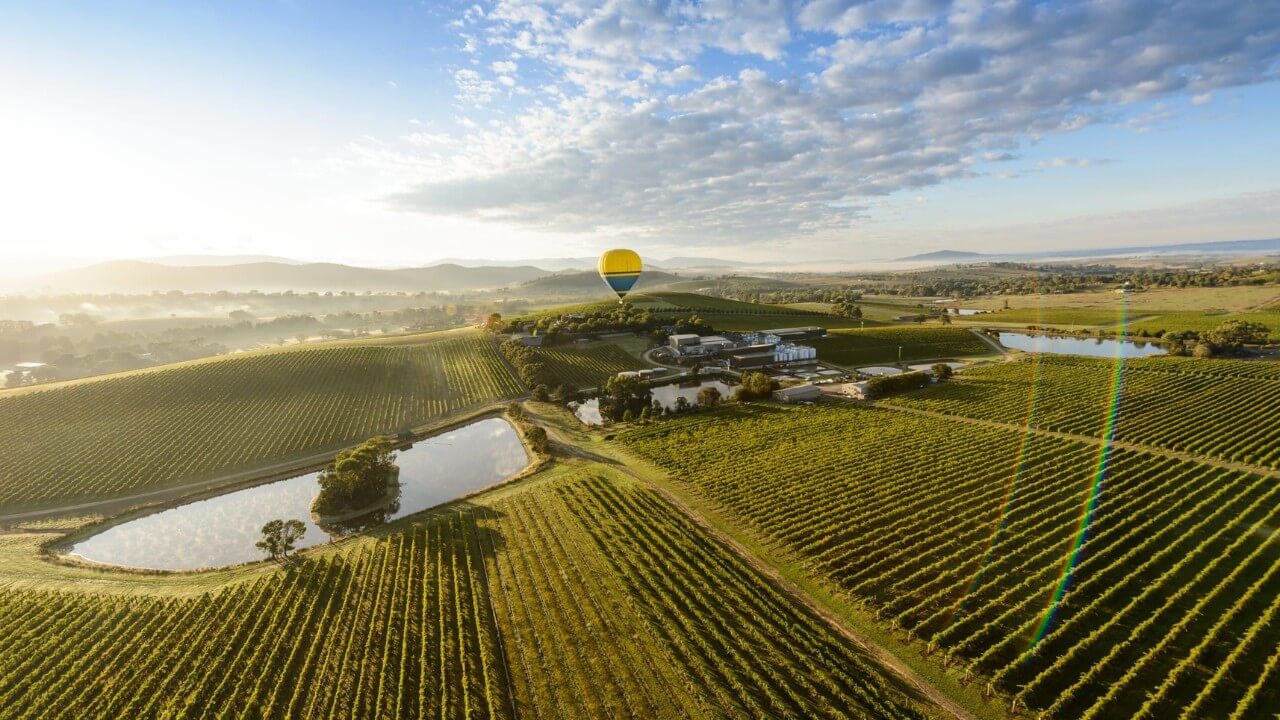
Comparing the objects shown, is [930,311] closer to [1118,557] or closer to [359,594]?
[1118,557]

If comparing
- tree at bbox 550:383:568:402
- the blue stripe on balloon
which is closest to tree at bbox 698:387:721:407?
tree at bbox 550:383:568:402

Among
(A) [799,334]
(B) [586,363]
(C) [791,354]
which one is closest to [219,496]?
(B) [586,363]

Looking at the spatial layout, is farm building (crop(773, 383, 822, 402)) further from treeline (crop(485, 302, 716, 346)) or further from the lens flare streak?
treeline (crop(485, 302, 716, 346))

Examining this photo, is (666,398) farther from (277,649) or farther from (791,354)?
(277,649)

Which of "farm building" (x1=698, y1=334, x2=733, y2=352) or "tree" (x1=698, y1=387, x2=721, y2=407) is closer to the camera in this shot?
"tree" (x1=698, y1=387, x2=721, y2=407)

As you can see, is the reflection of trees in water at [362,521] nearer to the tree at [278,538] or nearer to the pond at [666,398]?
the tree at [278,538]

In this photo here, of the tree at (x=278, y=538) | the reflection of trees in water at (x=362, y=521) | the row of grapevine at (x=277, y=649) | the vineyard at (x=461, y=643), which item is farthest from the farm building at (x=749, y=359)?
the tree at (x=278, y=538)

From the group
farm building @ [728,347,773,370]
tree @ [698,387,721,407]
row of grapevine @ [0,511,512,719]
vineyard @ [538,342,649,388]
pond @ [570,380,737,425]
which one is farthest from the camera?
farm building @ [728,347,773,370]
